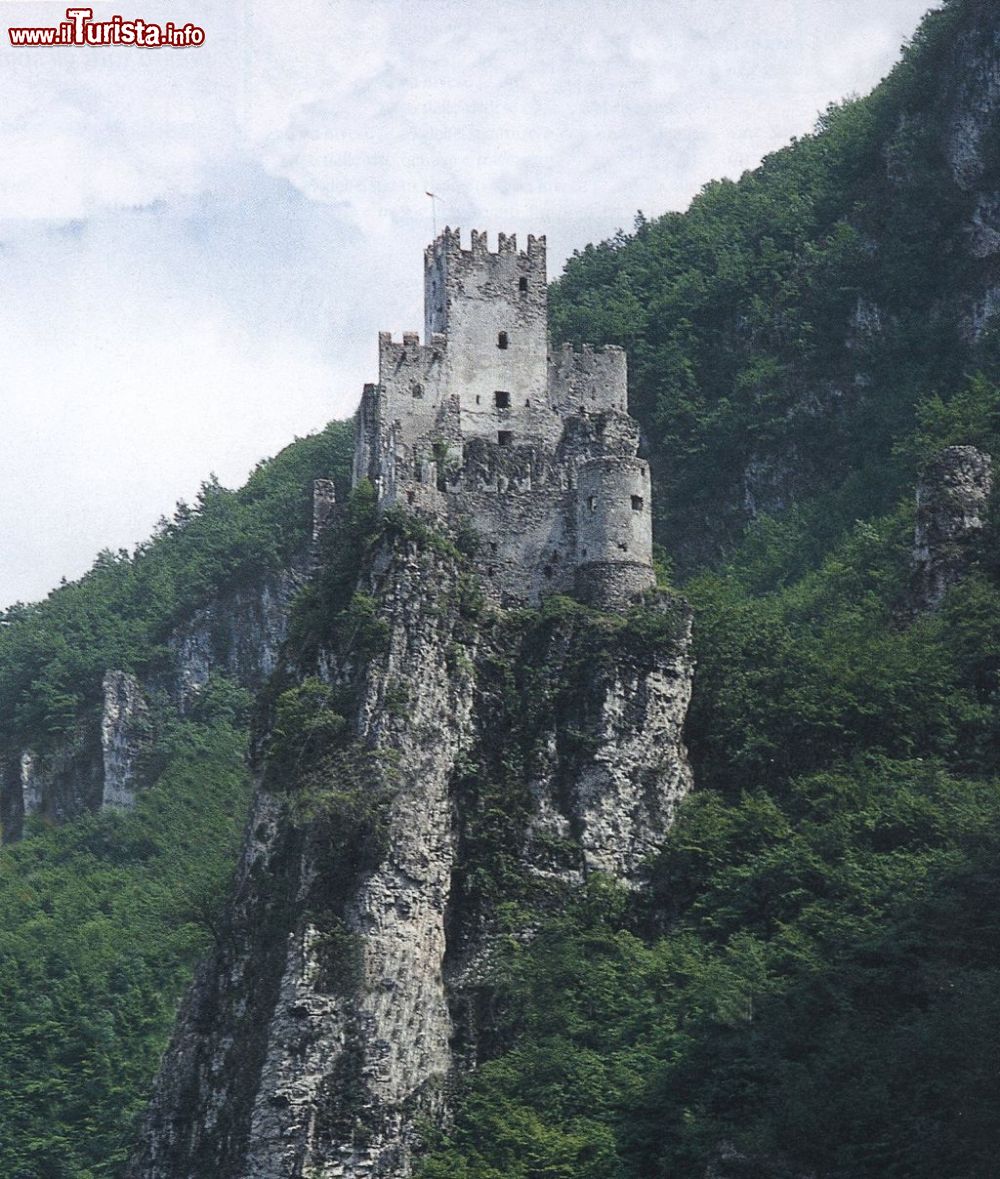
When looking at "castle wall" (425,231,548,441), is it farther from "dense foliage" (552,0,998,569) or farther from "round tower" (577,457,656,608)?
"dense foliage" (552,0,998,569)

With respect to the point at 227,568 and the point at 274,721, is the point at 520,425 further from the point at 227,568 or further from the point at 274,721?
the point at 227,568

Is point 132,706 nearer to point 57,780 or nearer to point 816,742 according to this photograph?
point 57,780

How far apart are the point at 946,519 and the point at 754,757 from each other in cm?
840

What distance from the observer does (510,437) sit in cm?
6912

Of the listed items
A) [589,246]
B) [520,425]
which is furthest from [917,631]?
[589,246]

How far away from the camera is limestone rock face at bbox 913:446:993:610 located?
68.1 metres

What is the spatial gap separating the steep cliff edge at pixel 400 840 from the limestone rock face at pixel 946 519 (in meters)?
6.89

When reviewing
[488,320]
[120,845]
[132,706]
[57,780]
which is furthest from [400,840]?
[57,780]

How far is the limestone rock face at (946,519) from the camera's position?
68.1 meters

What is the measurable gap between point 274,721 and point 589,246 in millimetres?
35921

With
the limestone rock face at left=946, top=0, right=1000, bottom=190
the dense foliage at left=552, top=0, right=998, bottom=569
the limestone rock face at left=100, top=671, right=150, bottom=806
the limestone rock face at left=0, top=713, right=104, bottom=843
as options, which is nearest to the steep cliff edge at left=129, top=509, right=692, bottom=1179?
the dense foliage at left=552, top=0, right=998, bottom=569

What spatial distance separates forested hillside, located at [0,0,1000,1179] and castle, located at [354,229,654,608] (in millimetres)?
3086

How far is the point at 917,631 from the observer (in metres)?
66.6

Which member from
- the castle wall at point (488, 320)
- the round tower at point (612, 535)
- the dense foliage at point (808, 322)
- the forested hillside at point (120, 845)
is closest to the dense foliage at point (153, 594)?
the forested hillside at point (120, 845)
